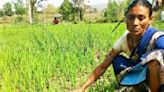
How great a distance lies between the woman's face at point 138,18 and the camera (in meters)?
2.02

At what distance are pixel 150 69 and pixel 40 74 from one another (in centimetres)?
156

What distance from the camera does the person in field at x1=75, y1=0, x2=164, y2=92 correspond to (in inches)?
79.4

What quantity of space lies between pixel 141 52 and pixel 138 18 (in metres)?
0.26

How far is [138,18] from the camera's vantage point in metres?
2.02

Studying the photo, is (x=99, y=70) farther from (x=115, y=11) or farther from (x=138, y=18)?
(x=115, y=11)

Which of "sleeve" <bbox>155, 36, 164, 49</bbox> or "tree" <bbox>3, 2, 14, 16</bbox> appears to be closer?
"sleeve" <bbox>155, 36, 164, 49</bbox>

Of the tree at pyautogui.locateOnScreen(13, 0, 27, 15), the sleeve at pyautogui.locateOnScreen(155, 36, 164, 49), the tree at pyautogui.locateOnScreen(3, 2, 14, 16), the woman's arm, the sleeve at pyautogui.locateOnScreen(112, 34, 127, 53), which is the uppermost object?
the sleeve at pyautogui.locateOnScreen(155, 36, 164, 49)

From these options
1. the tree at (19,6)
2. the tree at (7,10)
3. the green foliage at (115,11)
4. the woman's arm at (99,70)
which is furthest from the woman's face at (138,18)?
the tree at (7,10)

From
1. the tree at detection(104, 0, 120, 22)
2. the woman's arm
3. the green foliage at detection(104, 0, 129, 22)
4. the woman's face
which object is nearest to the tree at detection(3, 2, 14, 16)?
the green foliage at detection(104, 0, 129, 22)

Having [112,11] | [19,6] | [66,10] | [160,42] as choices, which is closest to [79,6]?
[66,10]

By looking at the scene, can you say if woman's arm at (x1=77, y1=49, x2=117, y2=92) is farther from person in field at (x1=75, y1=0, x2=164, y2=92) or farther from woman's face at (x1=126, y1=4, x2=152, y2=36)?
woman's face at (x1=126, y1=4, x2=152, y2=36)

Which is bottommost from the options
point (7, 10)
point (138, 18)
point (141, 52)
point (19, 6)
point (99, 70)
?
point (7, 10)

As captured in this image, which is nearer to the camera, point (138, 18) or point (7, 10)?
point (138, 18)

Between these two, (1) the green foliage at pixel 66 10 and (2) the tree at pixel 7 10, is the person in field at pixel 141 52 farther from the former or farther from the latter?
(2) the tree at pixel 7 10
